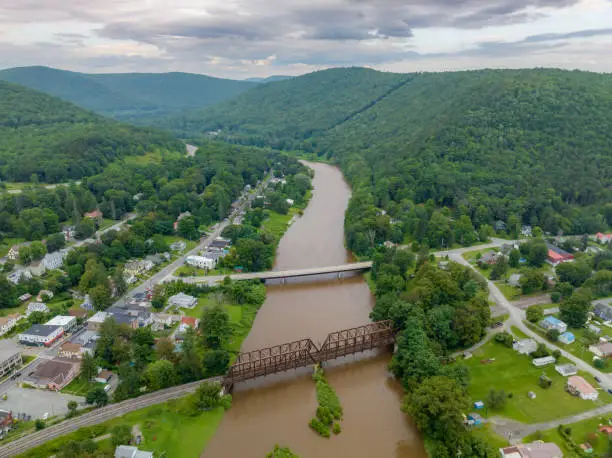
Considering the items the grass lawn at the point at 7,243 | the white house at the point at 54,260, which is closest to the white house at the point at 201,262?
the white house at the point at 54,260

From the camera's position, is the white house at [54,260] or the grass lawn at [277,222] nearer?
the white house at [54,260]

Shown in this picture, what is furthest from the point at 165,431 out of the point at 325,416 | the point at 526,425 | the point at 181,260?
the point at 181,260

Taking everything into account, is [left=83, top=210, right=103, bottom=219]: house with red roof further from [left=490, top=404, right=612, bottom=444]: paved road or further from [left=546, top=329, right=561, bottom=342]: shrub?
[left=546, top=329, right=561, bottom=342]: shrub

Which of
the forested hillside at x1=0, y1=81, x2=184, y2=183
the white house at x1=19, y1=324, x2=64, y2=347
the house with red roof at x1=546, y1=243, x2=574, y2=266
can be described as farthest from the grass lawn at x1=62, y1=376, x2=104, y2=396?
the forested hillside at x1=0, y1=81, x2=184, y2=183

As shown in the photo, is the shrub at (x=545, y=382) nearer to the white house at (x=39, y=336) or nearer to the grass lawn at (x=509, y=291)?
the grass lawn at (x=509, y=291)

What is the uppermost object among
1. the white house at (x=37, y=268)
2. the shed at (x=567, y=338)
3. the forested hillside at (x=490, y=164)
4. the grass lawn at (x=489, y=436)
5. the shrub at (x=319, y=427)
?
the forested hillside at (x=490, y=164)
